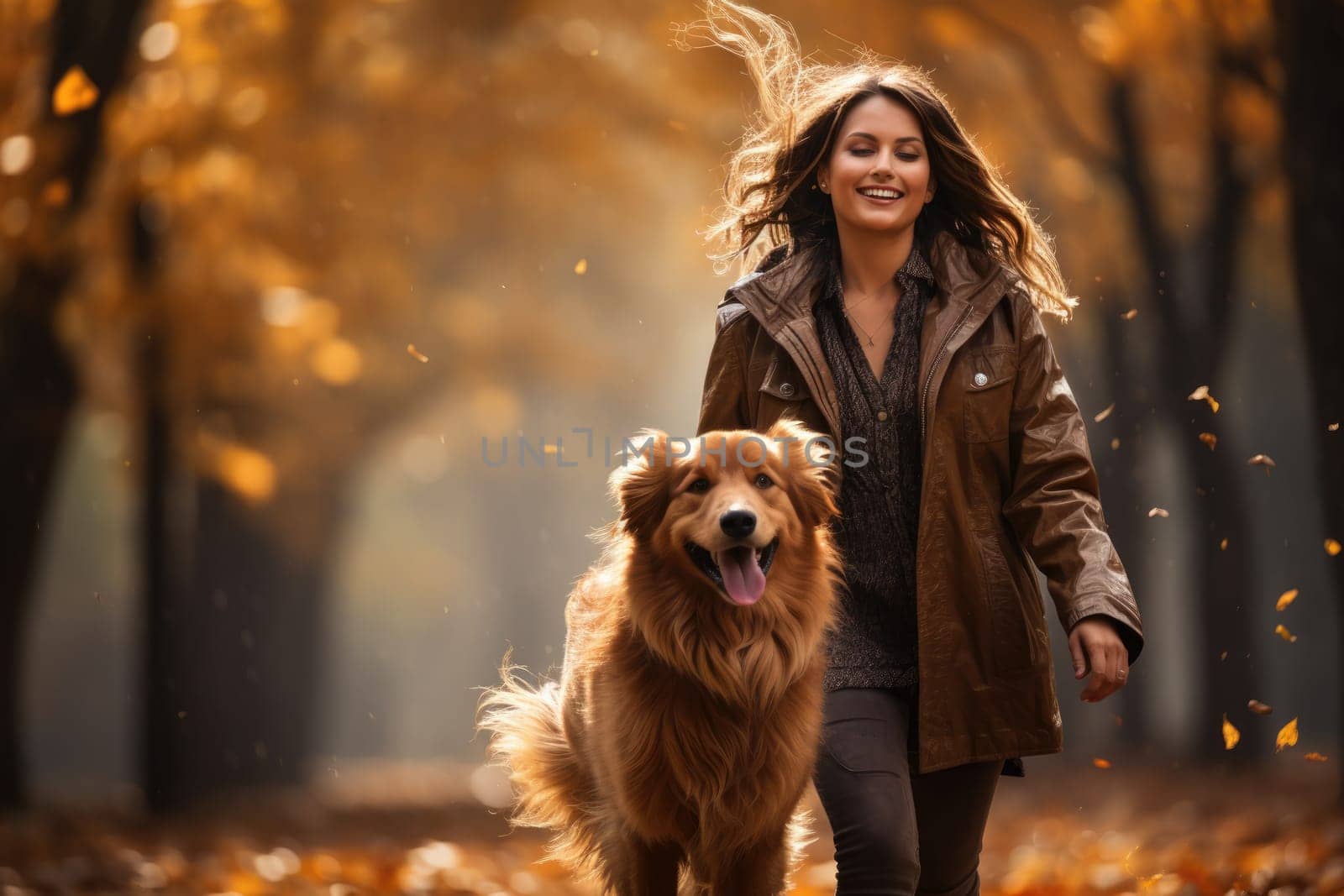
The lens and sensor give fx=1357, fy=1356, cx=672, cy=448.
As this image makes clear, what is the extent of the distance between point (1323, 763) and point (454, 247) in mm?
8093

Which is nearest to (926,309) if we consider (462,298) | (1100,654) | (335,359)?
(1100,654)

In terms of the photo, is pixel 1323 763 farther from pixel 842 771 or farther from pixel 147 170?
pixel 147 170

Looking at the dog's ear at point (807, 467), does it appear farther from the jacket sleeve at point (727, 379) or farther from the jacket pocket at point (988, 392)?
the jacket pocket at point (988, 392)


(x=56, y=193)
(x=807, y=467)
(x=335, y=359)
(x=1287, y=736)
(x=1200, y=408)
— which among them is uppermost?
(x=56, y=193)

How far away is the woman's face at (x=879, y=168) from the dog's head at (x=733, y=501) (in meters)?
0.56

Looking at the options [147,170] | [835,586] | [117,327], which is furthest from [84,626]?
[835,586]

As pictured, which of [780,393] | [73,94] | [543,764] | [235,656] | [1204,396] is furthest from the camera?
[235,656]

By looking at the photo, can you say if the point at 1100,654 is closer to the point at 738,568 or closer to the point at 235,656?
the point at 738,568

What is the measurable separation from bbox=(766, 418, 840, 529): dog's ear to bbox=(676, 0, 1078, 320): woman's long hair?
0.59 metres

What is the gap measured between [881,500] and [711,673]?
24.0 inches

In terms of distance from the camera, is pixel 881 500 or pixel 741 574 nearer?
pixel 741 574

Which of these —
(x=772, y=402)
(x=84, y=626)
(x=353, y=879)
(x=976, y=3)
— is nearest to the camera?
(x=772, y=402)

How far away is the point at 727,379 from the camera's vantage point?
3537 millimetres

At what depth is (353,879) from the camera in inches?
292
